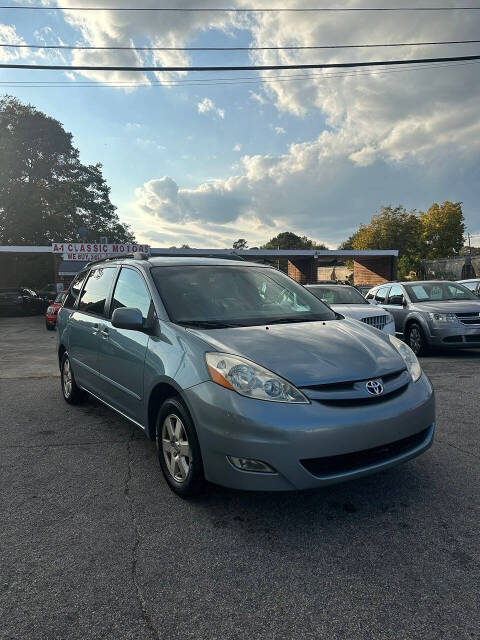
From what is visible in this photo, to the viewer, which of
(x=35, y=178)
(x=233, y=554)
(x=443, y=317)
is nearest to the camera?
(x=233, y=554)

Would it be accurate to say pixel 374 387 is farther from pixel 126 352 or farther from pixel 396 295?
pixel 396 295

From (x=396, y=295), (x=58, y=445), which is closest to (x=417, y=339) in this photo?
(x=396, y=295)

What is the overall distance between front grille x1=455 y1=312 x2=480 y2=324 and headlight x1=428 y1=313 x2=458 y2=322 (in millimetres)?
88

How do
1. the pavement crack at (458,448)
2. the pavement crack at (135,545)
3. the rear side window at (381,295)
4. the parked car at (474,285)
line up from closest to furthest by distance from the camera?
the pavement crack at (135,545)
the pavement crack at (458,448)
the rear side window at (381,295)
the parked car at (474,285)

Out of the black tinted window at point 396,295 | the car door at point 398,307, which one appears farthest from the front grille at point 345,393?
the black tinted window at point 396,295

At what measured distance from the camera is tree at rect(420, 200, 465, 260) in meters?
45.6

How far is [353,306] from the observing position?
902 centimetres

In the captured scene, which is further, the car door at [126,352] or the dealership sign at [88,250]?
the dealership sign at [88,250]

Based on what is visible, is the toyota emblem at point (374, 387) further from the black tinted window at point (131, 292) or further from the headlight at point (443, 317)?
the headlight at point (443, 317)

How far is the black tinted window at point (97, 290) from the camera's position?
460 cm

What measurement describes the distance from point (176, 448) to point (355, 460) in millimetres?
1180

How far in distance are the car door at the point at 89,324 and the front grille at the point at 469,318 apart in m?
6.59

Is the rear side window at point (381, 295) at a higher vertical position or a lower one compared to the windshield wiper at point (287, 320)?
lower

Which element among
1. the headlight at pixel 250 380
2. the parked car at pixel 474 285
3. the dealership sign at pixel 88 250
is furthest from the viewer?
the dealership sign at pixel 88 250
